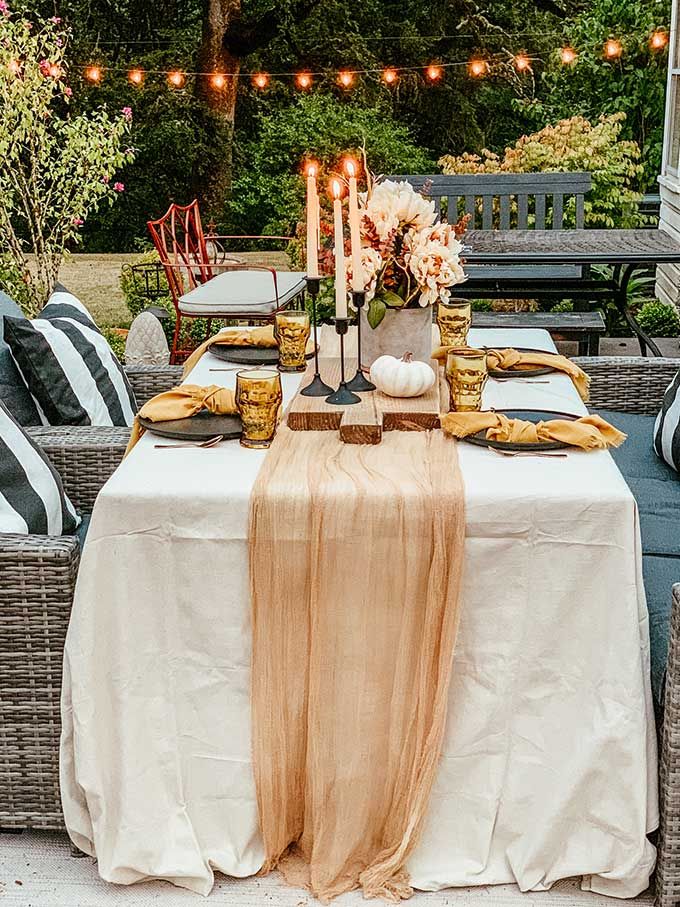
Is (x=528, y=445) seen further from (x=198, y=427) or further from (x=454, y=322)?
(x=454, y=322)

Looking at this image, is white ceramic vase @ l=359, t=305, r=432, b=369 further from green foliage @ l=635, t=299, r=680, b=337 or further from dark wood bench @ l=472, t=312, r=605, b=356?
green foliage @ l=635, t=299, r=680, b=337

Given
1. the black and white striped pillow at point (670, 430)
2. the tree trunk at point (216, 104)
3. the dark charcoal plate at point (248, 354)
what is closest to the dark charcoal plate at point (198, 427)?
the dark charcoal plate at point (248, 354)

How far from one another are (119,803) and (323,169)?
6.85 m

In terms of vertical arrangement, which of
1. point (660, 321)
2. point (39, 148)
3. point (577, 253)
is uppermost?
point (39, 148)

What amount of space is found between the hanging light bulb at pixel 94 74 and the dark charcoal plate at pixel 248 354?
5883mm

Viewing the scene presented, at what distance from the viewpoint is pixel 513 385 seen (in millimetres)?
2447

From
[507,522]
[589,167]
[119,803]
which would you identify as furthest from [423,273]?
[589,167]

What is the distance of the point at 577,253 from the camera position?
447 cm

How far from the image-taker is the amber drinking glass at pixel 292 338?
8.14 feet

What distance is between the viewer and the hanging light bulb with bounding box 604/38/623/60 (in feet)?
25.4

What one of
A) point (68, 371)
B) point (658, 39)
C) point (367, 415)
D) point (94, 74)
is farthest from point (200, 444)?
point (94, 74)

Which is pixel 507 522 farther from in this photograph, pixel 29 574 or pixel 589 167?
pixel 589 167

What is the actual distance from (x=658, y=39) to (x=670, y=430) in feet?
18.7

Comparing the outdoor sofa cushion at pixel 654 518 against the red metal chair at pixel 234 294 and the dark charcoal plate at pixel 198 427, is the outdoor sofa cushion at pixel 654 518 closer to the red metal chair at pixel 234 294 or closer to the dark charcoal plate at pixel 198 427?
the dark charcoal plate at pixel 198 427
